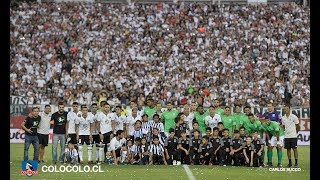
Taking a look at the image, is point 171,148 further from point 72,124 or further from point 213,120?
point 72,124

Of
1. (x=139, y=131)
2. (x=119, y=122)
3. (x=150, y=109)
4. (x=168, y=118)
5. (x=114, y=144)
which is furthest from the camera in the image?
(x=150, y=109)

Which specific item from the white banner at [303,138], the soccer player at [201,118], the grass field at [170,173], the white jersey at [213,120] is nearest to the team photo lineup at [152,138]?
the white jersey at [213,120]

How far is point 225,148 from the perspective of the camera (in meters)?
19.4

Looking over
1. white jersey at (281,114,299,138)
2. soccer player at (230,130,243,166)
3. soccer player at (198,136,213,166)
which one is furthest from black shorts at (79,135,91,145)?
white jersey at (281,114,299,138)

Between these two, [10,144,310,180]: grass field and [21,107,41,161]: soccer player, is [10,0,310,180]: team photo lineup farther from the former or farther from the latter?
[10,144,310,180]: grass field

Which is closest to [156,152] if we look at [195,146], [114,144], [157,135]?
[157,135]

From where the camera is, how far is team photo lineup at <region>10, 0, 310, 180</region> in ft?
63.9

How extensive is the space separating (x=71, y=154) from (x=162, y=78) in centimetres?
1788

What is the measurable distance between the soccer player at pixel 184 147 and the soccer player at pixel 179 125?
29 centimetres

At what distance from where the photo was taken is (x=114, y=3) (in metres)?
45.3

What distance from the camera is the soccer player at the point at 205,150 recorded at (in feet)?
63.8

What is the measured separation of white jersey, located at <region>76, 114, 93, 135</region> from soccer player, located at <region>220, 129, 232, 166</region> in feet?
12.1

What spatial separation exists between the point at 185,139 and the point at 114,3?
87.8 feet

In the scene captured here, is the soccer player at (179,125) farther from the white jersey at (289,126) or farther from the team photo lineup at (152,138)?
the white jersey at (289,126)
